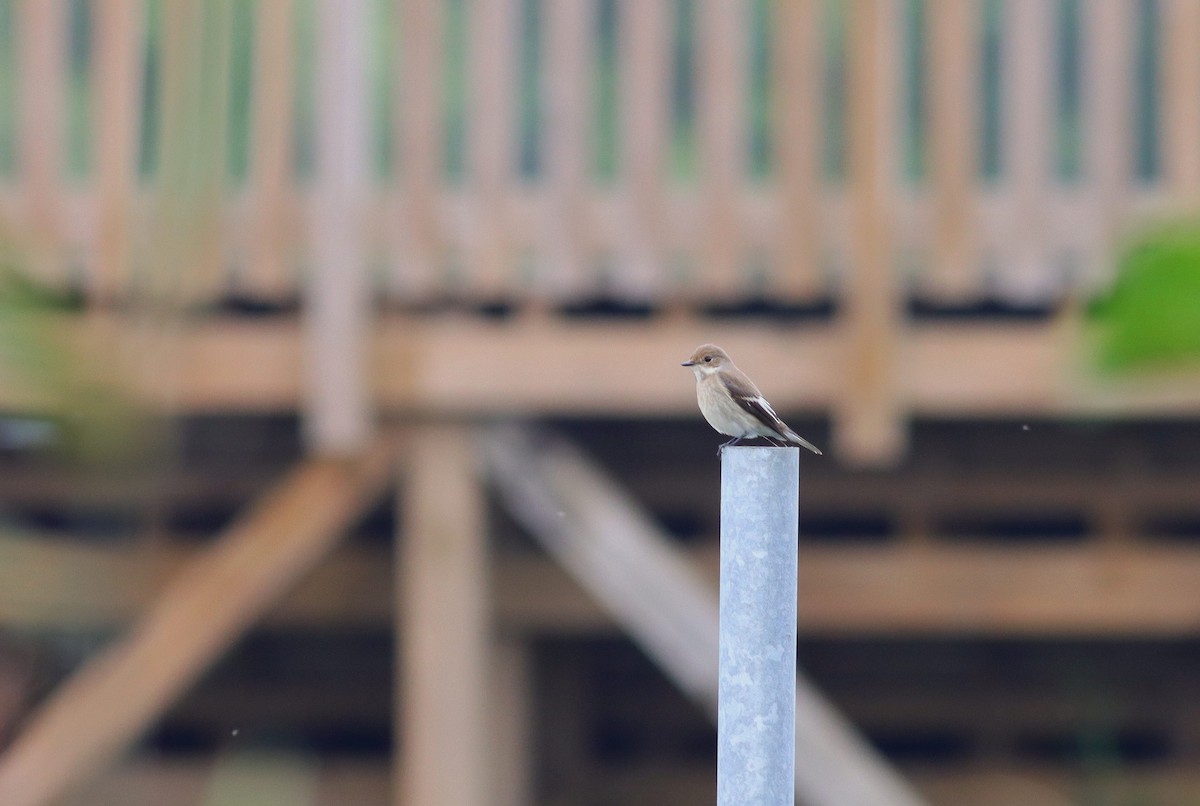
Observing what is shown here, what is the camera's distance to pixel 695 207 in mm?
4570

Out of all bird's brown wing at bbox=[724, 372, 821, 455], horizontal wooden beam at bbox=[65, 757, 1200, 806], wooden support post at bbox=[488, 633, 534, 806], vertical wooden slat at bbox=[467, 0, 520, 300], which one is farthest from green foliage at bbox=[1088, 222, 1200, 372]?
horizontal wooden beam at bbox=[65, 757, 1200, 806]

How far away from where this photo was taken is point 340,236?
4.48 meters

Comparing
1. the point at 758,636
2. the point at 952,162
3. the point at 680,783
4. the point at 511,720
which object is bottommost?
the point at 680,783

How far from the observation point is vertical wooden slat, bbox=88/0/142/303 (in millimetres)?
Result: 4598

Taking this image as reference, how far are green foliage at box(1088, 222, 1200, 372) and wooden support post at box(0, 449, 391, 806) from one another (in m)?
2.16

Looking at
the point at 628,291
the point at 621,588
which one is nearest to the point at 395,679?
the point at 621,588

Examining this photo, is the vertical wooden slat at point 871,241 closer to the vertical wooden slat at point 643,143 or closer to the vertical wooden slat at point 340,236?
the vertical wooden slat at point 643,143

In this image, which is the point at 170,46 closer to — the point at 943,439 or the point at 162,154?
the point at 162,154

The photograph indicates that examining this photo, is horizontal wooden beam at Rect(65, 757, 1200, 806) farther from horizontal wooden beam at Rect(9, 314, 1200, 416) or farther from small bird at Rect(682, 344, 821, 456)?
small bird at Rect(682, 344, 821, 456)

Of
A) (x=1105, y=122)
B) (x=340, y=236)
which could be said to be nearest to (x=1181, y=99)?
(x=1105, y=122)

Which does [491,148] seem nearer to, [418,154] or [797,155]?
[418,154]

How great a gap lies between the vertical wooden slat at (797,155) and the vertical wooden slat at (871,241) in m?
0.11

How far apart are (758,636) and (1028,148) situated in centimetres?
283

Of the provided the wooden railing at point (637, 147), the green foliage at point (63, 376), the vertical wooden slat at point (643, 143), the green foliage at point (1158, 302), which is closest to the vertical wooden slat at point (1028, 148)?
the wooden railing at point (637, 147)
